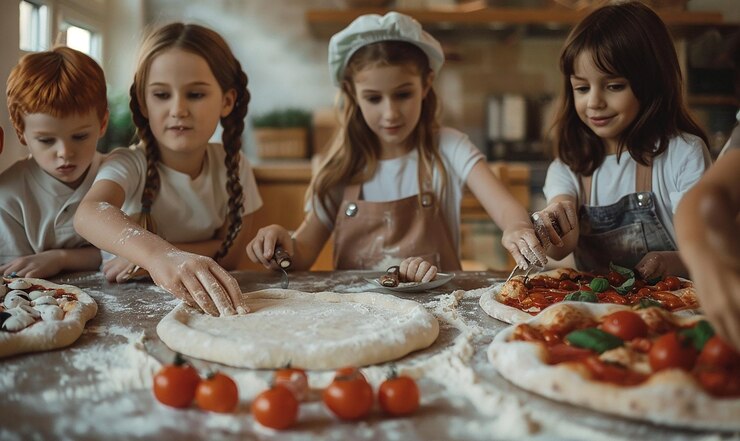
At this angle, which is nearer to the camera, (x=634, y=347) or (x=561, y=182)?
(x=634, y=347)

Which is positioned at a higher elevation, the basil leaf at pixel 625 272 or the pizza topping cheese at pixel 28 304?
the basil leaf at pixel 625 272

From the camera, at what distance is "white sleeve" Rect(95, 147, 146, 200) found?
6.22ft

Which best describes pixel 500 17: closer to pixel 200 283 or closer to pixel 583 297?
pixel 583 297

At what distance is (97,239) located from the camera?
163 centimetres

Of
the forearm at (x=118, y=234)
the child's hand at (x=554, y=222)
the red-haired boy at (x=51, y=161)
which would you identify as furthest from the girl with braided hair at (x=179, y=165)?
the child's hand at (x=554, y=222)

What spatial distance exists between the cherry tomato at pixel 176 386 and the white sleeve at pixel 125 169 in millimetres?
1139

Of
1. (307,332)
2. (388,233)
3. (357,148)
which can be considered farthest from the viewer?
(357,148)

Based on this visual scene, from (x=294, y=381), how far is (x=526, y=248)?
0.82 meters

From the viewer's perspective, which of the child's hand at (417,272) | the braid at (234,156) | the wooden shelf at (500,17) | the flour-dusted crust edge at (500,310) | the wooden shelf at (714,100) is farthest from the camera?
the wooden shelf at (714,100)

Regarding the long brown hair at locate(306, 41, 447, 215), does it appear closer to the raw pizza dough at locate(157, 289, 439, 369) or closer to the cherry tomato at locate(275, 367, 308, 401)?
the raw pizza dough at locate(157, 289, 439, 369)

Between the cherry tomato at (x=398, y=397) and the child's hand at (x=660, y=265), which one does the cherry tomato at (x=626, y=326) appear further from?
the child's hand at (x=660, y=265)

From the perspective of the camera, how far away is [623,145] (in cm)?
193

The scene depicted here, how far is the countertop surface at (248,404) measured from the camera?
32.4 inches

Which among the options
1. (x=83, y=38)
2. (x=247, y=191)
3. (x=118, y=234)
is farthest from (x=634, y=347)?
(x=83, y=38)
